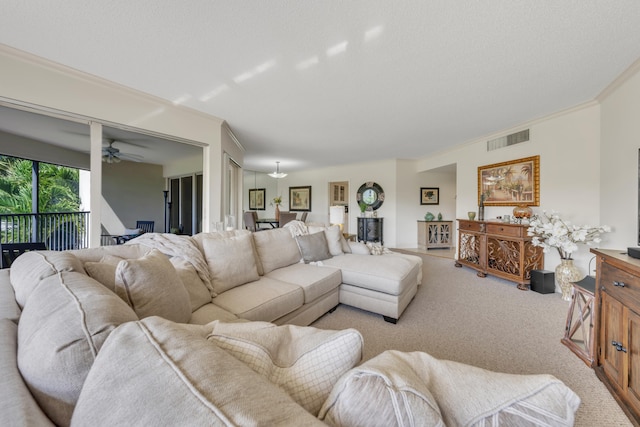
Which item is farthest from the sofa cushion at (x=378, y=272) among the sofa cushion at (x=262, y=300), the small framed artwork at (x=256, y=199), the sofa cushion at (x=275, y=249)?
the small framed artwork at (x=256, y=199)

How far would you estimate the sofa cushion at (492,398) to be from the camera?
533mm

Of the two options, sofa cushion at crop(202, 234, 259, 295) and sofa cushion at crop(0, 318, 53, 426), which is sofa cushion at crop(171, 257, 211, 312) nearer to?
sofa cushion at crop(202, 234, 259, 295)

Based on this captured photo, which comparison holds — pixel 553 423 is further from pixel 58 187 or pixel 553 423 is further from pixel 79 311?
pixel 58 187

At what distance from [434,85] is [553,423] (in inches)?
112

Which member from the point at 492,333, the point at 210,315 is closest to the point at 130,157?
the point at 210,315

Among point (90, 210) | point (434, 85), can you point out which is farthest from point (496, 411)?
point (90, 210)

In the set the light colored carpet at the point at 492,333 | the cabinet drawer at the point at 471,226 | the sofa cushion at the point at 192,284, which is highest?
the cabinet drawer at the point at 471,226

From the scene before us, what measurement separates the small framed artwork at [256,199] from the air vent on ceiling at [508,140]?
741 centimetres

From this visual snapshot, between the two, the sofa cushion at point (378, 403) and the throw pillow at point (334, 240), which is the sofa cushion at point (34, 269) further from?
the throw pillow at point (334, 240)

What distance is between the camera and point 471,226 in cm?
438

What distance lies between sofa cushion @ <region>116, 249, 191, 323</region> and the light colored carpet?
56.3 inches

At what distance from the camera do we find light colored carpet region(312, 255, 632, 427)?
1.62 m

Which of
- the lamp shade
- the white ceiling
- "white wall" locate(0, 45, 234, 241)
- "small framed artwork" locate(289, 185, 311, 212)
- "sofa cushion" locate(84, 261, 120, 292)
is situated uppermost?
the white ceiling

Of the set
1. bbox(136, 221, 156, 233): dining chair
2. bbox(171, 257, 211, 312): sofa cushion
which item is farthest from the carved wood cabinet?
bbox(136, 221, 156, 233): dining chair
